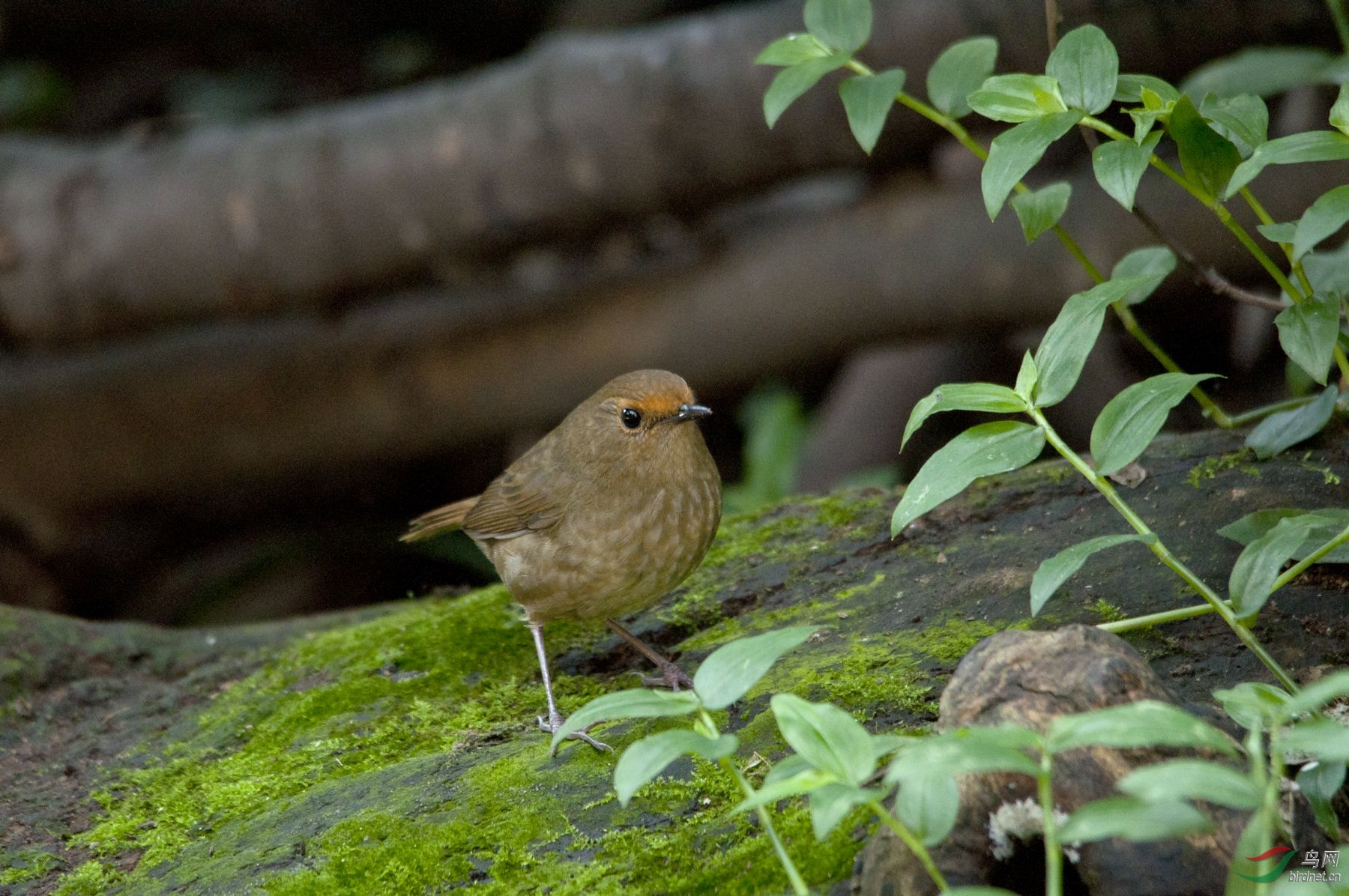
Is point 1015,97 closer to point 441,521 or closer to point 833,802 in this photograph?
point 833,802

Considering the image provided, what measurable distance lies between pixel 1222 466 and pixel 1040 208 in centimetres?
81

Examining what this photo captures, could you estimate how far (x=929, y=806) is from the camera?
1.51 m

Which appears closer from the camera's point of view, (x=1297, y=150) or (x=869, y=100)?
(x=1297, y=150)

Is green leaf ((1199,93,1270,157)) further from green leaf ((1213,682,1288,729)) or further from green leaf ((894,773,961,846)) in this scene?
green leaf ((894,773,961,846))

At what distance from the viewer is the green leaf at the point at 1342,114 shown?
2127 mm

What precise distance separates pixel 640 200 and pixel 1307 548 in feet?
12.1

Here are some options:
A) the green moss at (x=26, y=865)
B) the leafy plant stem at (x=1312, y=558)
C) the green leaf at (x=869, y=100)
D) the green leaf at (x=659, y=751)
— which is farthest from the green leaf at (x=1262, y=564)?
the green moss at (x=26, y=865)

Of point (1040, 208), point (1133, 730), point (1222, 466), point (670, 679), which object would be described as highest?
point (1040, 208)

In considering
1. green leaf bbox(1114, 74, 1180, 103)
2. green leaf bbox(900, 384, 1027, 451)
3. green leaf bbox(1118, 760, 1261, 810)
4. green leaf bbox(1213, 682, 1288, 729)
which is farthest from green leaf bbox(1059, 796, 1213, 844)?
green leaf bbox(1114, 74, 1180, 103)

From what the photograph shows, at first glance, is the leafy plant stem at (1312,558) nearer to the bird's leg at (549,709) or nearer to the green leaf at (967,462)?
the green leaf at (967,462)

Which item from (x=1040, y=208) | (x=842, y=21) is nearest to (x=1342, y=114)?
(x=1040, y=208)

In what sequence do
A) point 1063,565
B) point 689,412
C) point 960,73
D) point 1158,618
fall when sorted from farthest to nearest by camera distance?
1. point 689,412
2. point 960,73
3. point 1158,618
4. point 1063,565

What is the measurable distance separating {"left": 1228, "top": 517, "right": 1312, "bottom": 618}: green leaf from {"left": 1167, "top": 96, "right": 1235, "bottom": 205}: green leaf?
65 centimetres

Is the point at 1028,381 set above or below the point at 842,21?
below
